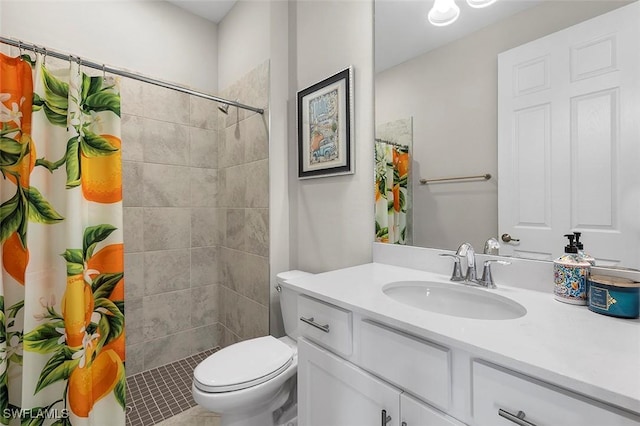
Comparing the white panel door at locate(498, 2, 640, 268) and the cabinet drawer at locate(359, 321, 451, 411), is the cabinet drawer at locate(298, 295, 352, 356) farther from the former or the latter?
the white panel door at locate(498, 2, 640, 268)

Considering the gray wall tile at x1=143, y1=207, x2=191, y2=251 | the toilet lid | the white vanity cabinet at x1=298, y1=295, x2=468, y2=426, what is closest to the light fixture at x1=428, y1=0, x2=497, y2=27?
the white vanity cabinet at x1=298, y1=295, x2=468, y2=426

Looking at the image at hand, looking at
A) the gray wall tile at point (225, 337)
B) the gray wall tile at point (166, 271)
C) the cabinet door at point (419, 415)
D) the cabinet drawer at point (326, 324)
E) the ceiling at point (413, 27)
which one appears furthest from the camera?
the gray wall tile at point (225, 337)

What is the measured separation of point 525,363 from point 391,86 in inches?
47.8

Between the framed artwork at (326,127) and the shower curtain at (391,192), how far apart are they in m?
0.17

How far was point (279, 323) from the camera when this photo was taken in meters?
1.86

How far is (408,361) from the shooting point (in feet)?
2.37

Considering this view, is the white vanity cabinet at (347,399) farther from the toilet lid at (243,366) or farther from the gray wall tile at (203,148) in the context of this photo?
the gray wall tile at (203,148)

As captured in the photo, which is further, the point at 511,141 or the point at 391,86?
the point at 391,86

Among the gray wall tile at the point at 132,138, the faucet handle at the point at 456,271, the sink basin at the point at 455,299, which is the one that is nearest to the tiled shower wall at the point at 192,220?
the gray wall tile at the point at 132,138

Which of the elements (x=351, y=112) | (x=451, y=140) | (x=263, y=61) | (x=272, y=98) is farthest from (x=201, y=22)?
(x=451, y=140)

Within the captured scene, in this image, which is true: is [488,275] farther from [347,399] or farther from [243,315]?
[243,315]

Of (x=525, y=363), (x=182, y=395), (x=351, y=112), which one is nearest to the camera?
(x=525, y=363)

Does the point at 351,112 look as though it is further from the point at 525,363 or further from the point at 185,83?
the point at 185,83

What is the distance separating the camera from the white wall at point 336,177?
148 cm
